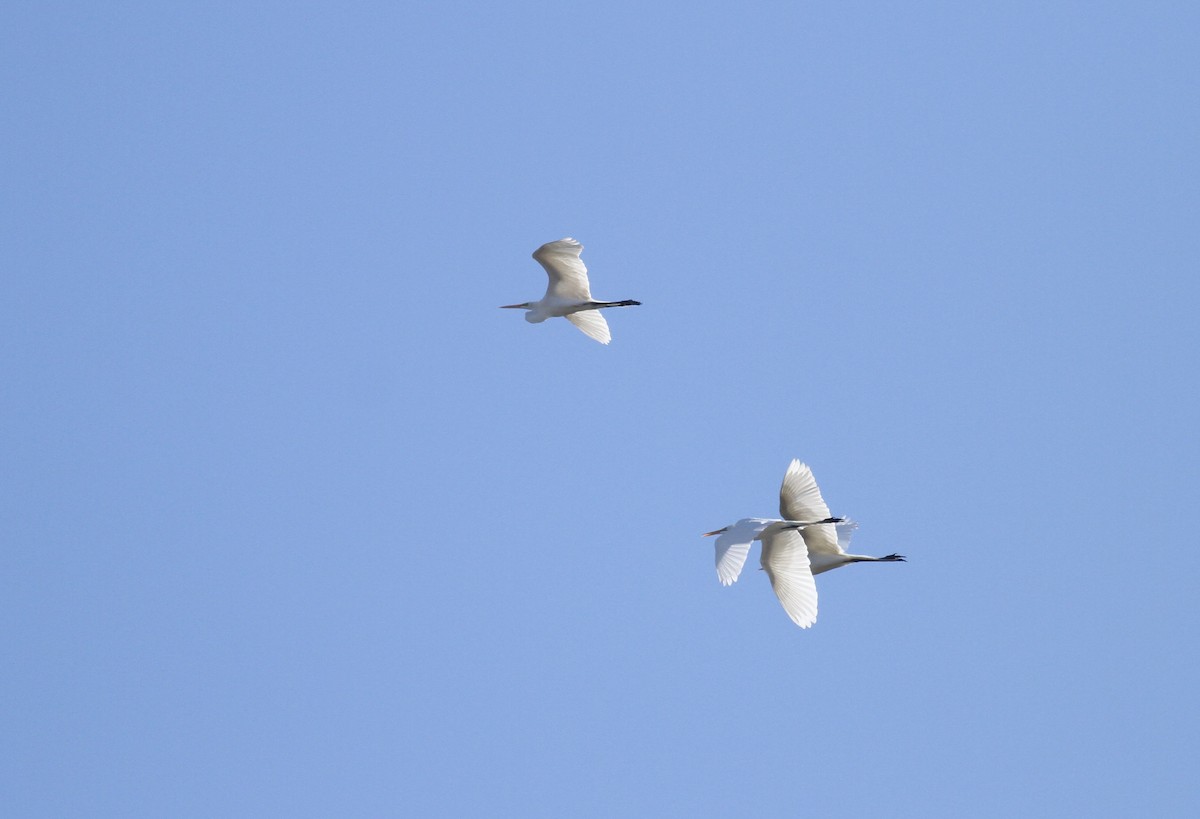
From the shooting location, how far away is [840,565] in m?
Answer: 21.9

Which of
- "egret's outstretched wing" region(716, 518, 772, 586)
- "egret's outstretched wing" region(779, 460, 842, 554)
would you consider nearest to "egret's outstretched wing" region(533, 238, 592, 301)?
"egret's outstretched wing" region(779, 460, 842, 554)

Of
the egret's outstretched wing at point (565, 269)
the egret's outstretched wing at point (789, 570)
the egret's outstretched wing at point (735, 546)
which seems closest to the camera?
the egret's outstretched wing at point (735, 546)

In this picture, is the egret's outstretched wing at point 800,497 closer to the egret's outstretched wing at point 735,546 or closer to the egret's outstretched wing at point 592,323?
the egret's outstretched wing at point 735,546

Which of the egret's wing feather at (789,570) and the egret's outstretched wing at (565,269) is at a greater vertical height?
the egret's outstretched wing at (565,269)

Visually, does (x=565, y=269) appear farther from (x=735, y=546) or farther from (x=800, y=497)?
(x=735, y=546)

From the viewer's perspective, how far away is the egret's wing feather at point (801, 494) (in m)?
20.6

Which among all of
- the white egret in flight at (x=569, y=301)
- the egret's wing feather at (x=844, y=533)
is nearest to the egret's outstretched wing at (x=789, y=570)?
the egret's wing feather at (x=844, y=533)

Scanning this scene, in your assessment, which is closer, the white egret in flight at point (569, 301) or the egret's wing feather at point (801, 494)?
the egret's wing feather at point (801, 494)

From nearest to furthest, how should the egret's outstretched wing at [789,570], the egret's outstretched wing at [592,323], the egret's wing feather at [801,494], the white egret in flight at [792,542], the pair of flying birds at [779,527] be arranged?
the white egret in flight at [792,542], the pair of flying birds at [779,527], the egret's outstretched wing at [789,570], the egret's wing feather at [801,494], the egret's outstretched wing at [592,323]

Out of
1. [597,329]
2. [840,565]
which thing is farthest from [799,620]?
[597,329]

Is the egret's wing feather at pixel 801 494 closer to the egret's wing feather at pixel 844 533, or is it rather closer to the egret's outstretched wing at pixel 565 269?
the egret's wing feather at pixel 844 533

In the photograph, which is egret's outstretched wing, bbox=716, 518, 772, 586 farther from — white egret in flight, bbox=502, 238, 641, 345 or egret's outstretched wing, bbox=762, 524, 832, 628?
white egret in flight, bbox=502, 238, 641, 345

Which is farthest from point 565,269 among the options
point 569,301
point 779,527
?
point 779,527

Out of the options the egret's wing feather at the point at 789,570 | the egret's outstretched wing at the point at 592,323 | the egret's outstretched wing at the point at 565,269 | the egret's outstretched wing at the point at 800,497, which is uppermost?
the egret's outstretched wing at the point at 565,269
